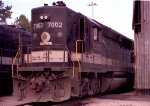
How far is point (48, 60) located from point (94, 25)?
9.95ft

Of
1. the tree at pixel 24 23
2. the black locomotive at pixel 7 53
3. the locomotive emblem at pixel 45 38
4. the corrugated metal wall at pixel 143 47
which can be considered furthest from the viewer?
the tree at pixel 24 23

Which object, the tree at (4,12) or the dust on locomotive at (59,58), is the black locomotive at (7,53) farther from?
the tree at (4,12)

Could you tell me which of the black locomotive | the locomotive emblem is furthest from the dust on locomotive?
the black locomotive

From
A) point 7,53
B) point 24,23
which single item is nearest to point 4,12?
point 24,23

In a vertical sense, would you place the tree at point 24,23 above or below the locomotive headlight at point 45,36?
above

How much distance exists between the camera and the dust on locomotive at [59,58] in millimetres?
10719

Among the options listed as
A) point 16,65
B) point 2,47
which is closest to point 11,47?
point 2,47

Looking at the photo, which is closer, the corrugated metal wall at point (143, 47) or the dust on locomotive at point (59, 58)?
the dust on locomotive at point (59, 58)

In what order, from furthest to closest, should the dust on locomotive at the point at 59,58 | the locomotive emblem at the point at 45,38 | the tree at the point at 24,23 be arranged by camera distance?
1. the tree at the point at 24,23
2. the locomotive emblem at the point at 45,38
3. the dust on locomotive at the point at 59,58

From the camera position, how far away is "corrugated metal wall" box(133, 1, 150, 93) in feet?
52.0

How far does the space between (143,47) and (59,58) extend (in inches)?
250

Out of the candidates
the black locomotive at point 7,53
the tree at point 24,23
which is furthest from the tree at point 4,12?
the black locomotive at point 7,53

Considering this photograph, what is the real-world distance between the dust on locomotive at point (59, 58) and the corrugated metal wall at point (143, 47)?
3156 millimetres

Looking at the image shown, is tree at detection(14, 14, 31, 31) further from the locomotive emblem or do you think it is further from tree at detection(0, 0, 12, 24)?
the locomotive emblem
